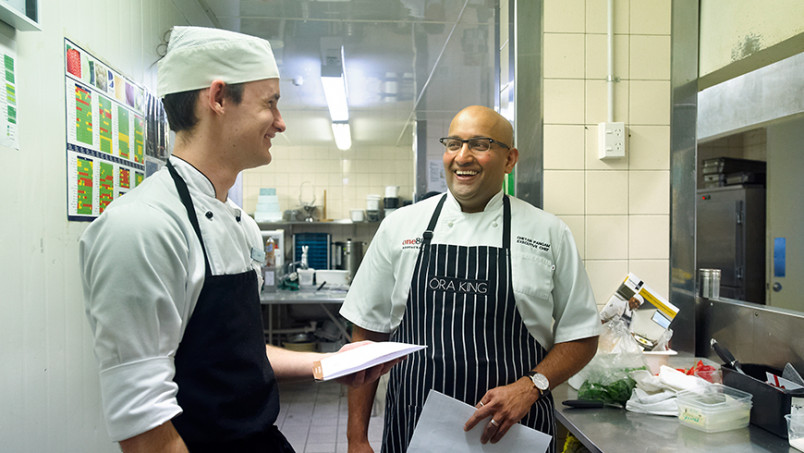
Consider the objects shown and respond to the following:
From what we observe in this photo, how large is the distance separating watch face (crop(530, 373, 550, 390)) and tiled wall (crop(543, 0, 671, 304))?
3.11 ft

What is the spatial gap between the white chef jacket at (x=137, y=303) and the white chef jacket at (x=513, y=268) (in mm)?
844

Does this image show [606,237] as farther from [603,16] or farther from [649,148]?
[603,16]

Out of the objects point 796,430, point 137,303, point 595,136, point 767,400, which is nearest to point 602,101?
point 595,136

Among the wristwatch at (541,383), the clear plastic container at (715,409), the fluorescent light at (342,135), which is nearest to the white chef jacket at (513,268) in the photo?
the wristwatch at (541,383)

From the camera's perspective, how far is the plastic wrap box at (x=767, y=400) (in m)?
1.53

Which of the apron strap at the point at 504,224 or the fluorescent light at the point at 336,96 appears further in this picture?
the fluorescent light at the point at 336,96

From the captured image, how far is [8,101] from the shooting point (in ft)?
4.13

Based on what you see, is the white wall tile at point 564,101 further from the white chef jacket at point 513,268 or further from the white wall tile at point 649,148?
the white chef jacket at point 513,268

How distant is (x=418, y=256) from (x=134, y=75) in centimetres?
138

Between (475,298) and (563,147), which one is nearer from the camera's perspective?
(475,298)

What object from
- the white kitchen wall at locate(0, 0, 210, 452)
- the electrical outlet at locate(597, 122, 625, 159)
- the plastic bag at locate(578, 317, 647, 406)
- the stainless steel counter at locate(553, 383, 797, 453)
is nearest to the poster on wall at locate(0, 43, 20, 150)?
the white kitchen wall at locate(0, 0, 210, 452)

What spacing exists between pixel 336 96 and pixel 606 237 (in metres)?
3.72

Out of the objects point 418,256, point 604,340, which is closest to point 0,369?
point 418,256

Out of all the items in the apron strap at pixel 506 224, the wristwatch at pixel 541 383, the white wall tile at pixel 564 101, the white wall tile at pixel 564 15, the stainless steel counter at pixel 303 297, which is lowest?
the stainless steel counter at pixel 303 297
